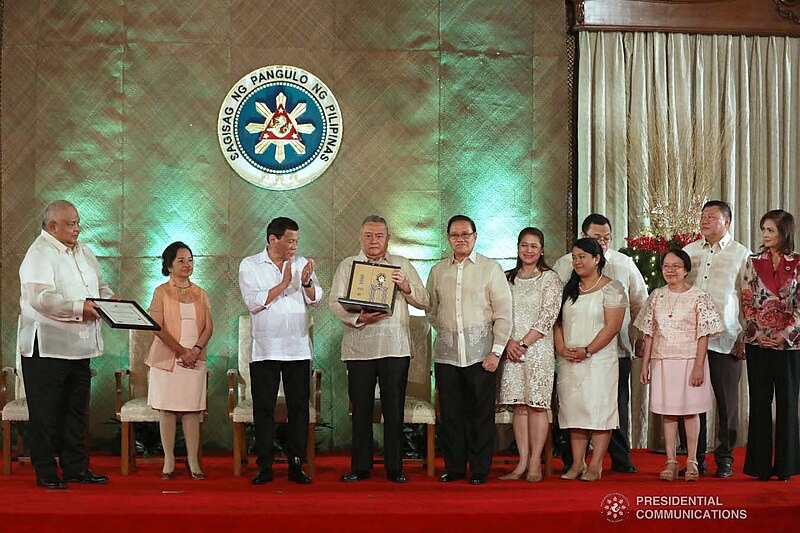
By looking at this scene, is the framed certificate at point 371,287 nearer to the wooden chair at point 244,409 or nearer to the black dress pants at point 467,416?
the black dress pants at point 467,416

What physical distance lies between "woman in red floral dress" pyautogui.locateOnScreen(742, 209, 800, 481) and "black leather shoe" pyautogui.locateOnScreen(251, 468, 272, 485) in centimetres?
291

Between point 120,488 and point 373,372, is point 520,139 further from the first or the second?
point 120,488

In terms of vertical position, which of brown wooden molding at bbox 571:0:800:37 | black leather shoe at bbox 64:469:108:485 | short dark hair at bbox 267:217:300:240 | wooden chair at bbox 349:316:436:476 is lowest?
black leather shoe at bbox 64:469:108:485

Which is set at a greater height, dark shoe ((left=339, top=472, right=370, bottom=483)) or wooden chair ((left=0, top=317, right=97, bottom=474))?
wooden chair ((left=0, top=317, right=97, bottom=474))

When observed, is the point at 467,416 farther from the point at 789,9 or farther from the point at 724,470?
the point at 789,9

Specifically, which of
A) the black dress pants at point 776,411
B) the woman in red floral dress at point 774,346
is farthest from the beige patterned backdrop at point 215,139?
the black dress pants at point 776,411

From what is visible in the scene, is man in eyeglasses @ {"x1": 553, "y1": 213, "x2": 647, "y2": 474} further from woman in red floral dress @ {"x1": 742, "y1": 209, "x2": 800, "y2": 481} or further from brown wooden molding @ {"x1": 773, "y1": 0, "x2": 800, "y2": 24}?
brown wooden molding @ {"x1": 773, "y1": 0, "x2": 800, "y2": 24}

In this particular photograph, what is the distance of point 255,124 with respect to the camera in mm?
7133

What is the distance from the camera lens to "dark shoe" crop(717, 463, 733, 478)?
5.55m

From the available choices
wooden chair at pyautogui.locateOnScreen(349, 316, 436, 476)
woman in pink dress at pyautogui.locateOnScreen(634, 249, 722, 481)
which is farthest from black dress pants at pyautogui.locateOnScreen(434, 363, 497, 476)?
woman in pink dress at pyautogui.locateOnScreen(634, 249, 722, 481)

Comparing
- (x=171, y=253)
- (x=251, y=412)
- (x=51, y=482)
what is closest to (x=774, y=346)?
(x=251, y=412)

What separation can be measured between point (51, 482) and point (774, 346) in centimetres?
431

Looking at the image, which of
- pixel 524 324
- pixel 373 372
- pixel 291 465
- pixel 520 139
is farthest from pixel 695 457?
pixel 520 139

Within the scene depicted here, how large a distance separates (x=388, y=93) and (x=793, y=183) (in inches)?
136
